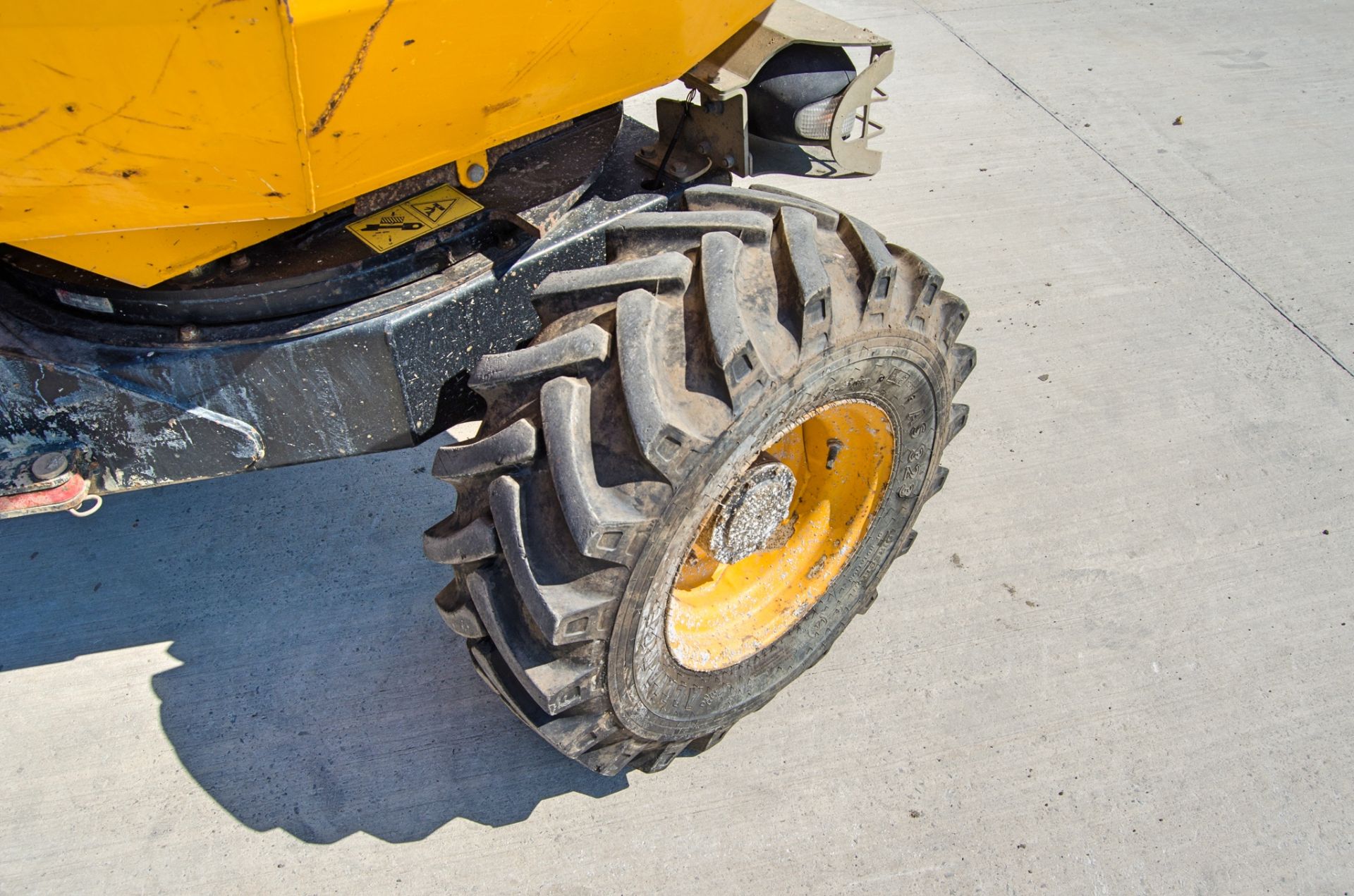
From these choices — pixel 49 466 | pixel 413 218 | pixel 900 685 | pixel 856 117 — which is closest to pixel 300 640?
pixel 49 466

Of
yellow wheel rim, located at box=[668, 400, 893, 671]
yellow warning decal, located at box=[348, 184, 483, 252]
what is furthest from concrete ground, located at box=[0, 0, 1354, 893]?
yellow warning decal, located at box=[348, 184, 483, 252]

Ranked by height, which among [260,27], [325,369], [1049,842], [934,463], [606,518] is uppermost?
[260,27]

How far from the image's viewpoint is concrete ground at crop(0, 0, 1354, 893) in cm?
224

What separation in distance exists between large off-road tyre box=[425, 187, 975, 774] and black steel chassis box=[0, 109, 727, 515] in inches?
5.8

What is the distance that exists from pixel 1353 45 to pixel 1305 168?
1654 millimetres

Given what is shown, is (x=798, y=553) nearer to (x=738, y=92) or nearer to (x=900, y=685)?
(x=900, y=685)

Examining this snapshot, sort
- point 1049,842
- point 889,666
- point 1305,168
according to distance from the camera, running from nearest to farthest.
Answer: point 1049,842 → point 889,666 → point 1305,168

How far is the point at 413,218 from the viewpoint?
1.94 meters

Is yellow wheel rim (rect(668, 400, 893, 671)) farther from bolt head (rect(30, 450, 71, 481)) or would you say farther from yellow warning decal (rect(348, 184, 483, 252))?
bolt head (rect(30, 450, 71, 481))

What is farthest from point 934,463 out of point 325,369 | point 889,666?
point 325,369

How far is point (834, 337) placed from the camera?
1.91 meters

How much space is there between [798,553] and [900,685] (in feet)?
1.44

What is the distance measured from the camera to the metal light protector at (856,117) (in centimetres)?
239

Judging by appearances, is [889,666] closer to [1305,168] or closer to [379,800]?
[379,800]
